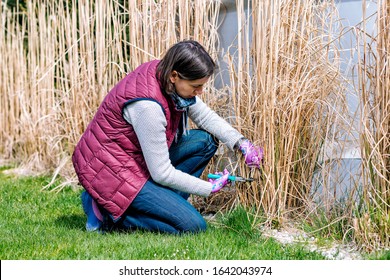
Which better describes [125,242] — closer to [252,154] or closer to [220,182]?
[220,182]

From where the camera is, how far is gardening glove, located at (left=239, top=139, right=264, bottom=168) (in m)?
3.25

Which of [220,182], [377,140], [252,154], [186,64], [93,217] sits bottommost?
[93,217]

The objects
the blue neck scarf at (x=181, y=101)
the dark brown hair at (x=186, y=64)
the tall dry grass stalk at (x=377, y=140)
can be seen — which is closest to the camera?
the tall dry grass stalk at (x=377, y=140)

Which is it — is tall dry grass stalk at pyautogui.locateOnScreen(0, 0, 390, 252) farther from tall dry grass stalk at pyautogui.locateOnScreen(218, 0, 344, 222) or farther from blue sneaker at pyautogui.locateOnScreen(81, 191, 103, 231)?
blue sneaker at pyautogui.locateOnScreen(81, 191, 103, 231)

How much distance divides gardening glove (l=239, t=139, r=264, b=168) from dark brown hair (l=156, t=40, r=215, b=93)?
0.44 m

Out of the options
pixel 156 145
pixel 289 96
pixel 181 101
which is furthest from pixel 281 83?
pixel 156 145

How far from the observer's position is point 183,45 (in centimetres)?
304

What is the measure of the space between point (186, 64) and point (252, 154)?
0.57 metres

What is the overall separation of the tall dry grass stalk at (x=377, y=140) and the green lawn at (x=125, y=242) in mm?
248

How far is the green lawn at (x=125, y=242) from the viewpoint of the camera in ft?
9.14

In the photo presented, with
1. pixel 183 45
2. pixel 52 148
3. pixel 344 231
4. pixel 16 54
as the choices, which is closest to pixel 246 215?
pixel 344 231

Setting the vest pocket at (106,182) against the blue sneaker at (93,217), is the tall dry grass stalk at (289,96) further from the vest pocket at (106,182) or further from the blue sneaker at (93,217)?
the blue sneaker at (93,217)

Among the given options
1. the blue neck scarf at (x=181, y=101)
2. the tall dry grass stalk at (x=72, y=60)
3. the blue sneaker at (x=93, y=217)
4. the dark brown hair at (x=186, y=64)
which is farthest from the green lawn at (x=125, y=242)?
the tall dry grass stalk at (x=72, y=60)

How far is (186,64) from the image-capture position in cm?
299
